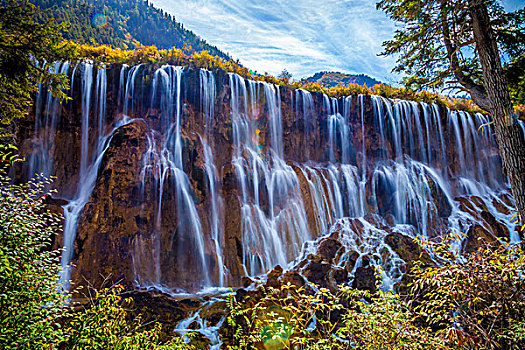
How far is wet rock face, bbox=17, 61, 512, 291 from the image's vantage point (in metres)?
9.59

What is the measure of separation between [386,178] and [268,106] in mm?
8496

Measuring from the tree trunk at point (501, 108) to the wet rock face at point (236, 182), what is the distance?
21.4 ft

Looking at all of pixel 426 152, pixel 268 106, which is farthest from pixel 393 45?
pixel 426 152

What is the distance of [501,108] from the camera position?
185 inches

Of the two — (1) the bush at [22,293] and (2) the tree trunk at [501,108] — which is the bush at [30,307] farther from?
(2) the tree trunk at [501,108]

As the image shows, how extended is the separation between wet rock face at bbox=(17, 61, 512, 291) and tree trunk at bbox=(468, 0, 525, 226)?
652 centimetres

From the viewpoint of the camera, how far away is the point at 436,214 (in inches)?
575

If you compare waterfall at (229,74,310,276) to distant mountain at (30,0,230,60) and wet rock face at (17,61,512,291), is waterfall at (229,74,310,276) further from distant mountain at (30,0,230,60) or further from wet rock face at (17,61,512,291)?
distant mountain at (30,0,230,60)

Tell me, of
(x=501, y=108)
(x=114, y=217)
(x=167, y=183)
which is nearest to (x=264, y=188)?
(x=167, y=183)

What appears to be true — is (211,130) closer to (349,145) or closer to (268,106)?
(268,106)

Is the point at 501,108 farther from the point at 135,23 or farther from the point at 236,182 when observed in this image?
the point at 135,23

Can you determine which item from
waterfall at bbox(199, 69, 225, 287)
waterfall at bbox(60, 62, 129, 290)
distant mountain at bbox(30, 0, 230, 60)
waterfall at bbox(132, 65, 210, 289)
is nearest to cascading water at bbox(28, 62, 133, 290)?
waterfall at bbox(60, 62, 129, 290)

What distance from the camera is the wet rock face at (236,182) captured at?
959cm

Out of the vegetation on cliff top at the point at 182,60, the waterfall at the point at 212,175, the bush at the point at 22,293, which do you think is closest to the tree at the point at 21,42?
the bush at the point at 22,293
